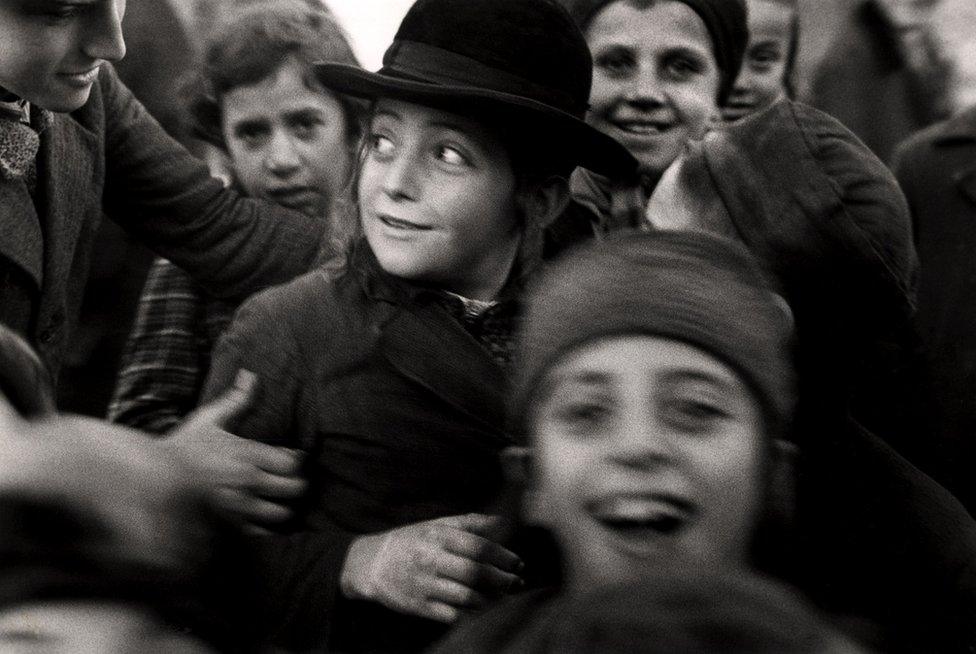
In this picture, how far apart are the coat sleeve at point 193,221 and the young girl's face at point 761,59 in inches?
47.7

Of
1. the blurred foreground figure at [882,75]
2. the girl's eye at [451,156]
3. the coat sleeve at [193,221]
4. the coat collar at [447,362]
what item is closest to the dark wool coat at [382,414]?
the coat collar at [447,362]

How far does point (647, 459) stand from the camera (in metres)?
1.79

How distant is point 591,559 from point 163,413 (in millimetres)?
1515

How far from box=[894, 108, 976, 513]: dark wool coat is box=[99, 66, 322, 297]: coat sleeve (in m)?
1.40

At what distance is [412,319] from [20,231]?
2.52 feet

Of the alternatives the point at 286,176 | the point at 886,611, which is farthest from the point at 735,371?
the point at 286,176

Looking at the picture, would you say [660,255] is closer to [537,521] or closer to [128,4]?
[537,521]

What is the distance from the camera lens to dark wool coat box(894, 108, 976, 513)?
3.19m

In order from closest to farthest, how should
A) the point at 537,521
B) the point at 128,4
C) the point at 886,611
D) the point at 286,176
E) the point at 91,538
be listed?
the point at 91,538
the point at 537,521
the point at 886,611
the point at 286,176
the point at 128,4

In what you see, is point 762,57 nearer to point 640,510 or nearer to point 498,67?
point 498,67

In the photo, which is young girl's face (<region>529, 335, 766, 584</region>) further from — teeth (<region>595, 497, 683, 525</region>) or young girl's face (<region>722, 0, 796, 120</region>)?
young girl's face (<region>722, 0, 796, 120</region>)

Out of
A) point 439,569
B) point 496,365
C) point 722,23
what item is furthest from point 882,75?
point 439,569

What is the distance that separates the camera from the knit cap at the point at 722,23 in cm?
311

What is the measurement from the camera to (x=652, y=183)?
3.09 meters
